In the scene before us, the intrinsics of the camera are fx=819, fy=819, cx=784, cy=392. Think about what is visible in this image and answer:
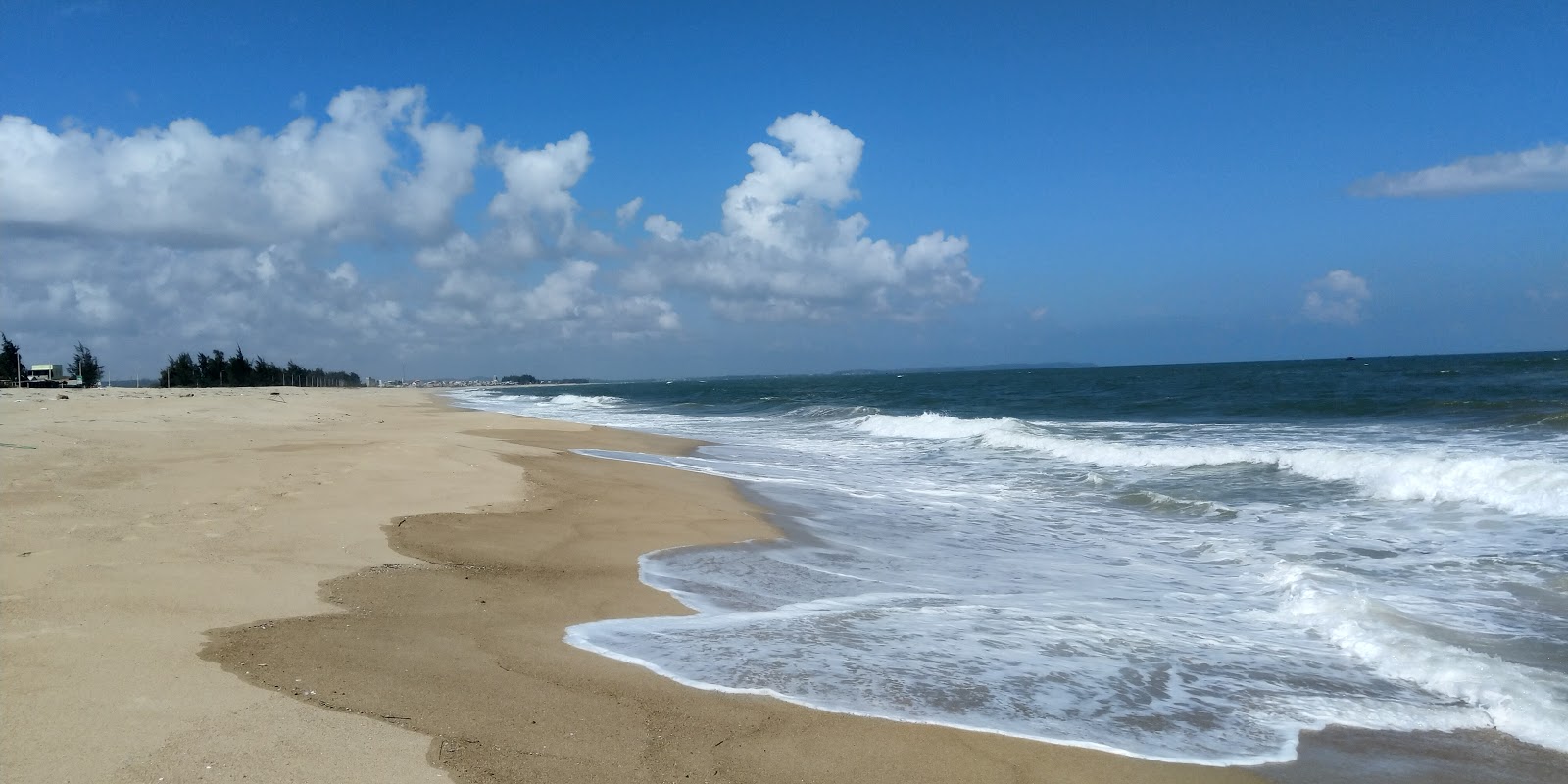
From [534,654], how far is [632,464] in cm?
1186

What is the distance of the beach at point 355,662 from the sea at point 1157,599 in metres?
0.45

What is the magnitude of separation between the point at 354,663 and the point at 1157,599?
20.8ft

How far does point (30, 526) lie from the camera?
6648 millimetres

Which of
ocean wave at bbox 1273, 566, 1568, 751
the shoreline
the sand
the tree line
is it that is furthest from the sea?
the tree line

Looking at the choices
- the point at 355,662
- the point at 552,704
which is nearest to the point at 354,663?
the point at 355,662

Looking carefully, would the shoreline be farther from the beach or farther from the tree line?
the tree line

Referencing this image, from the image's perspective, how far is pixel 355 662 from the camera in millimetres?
4398

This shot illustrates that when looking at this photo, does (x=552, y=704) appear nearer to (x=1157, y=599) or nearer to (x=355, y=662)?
(x=355, y=662)

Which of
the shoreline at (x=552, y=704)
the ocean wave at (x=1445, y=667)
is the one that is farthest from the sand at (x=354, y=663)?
the ocean wave at (x=1445, y=667)

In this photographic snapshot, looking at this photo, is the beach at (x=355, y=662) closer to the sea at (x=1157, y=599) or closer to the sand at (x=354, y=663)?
the sand at (x=354, y=663)

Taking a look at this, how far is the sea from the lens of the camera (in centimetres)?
466

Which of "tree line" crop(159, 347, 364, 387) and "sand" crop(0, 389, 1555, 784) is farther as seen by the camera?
"tree line" crop(159, 347, 364, 387)

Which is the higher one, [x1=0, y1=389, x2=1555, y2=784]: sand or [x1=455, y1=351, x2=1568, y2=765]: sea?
[x1=0, y1=389, x2=1555, y2=784]: sand

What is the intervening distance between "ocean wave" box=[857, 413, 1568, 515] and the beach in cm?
1071
